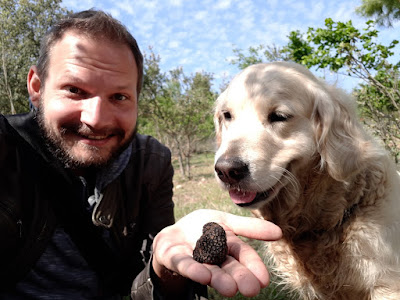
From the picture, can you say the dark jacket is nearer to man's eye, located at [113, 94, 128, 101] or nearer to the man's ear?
the man's ear

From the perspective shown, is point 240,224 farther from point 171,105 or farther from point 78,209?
point 171,105

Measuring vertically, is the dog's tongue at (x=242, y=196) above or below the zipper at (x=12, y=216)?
above

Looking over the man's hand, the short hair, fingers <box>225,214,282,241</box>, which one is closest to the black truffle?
the man's hand

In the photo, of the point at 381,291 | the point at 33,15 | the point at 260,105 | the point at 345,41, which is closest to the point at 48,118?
the point at 260,105

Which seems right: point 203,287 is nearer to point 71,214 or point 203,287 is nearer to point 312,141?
point 71,214

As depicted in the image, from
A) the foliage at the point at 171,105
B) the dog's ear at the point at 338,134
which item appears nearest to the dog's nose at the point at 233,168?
the dog's ear at the point at 338,134

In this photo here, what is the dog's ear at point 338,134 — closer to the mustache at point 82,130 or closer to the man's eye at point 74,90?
the mustache at point 82,130
